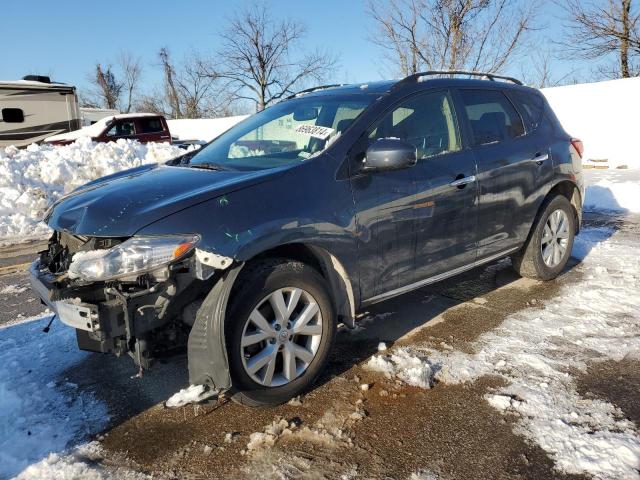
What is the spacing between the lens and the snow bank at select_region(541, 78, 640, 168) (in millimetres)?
15781

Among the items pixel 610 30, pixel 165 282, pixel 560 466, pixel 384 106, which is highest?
pixel 610 30

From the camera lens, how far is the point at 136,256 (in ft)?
8.05

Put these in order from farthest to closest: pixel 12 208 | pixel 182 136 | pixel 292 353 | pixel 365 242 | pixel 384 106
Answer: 1. pixel 182 136
2. pixel 12 208
3. pixel 384 106
4. pixel 365 242
5. pixel 292 353

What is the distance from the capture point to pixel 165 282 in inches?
98.1

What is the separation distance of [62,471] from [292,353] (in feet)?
4.13

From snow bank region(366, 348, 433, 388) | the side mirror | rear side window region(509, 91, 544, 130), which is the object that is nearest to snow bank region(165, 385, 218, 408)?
snow bank region(366, 348, 433, 388)

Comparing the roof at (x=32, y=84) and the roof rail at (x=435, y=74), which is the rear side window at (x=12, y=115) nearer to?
the roof at (x=32, y=84)

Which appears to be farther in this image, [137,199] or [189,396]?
[189,396]

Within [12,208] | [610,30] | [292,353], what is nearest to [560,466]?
[292,353]

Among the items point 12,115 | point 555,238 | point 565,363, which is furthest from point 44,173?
point 565,363

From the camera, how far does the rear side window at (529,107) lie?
462 cm

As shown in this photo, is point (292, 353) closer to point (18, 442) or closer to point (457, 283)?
point (18, 442)

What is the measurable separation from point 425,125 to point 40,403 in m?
3.12

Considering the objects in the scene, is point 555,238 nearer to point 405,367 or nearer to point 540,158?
point 540,158
